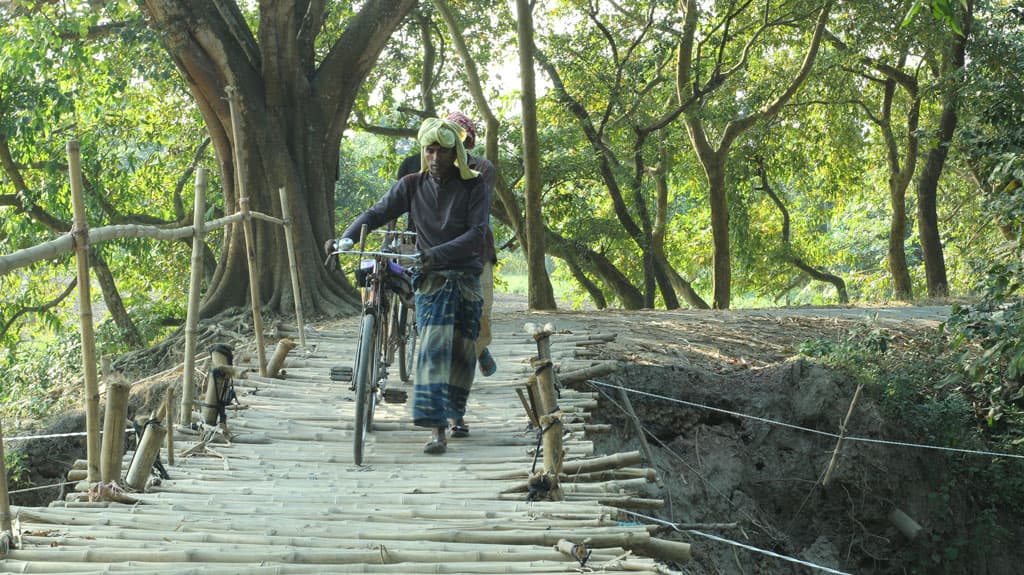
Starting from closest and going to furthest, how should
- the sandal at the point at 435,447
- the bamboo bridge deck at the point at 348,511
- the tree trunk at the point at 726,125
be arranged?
1. the bamboo bridge deck at the point at 348,511
2. the sandal at the point at 435,447
3. the tree trunk at the point at 726,125

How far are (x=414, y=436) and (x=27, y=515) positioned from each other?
7.38 feet

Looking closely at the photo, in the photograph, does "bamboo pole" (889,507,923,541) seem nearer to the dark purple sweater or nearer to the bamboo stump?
the dark purple sweater

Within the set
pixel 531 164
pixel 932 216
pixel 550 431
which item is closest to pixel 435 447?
pixel 550 431

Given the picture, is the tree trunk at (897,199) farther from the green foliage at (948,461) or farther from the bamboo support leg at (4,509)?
the bamboo support leg at (4,509)

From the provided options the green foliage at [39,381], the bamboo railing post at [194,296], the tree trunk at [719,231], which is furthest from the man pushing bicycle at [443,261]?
the tree trunk at [719,231]

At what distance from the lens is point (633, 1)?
15.6 meters

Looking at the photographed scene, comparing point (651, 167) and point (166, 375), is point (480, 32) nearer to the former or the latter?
point (651, 167)

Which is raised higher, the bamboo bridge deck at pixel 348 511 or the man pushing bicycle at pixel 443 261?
the man pushing bicycle at pixel 443 261

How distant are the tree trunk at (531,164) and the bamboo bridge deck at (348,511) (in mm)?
6646

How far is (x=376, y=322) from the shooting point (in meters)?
5.17

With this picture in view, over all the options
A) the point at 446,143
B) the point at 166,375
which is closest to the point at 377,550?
the point at 446,143

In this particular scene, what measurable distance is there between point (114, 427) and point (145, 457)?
38 centimetres

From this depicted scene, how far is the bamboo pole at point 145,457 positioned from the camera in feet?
13.1

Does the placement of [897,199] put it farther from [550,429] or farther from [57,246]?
[57,246]
